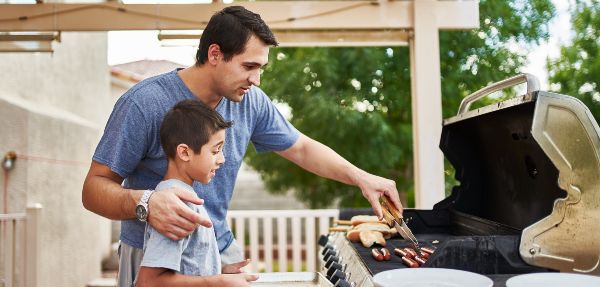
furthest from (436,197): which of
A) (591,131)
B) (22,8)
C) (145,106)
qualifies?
(22,8)

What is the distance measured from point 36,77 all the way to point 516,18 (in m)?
4.76

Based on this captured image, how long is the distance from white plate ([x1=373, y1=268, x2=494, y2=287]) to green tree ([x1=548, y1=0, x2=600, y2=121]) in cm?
448

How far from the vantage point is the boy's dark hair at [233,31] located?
1663mm

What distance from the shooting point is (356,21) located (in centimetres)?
411

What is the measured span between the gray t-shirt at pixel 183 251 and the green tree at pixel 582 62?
4.59 metres

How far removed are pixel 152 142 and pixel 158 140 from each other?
18 mm

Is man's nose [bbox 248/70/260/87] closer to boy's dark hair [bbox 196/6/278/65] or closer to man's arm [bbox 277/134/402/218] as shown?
boy's dark hair [bbox 196/6/278/65]

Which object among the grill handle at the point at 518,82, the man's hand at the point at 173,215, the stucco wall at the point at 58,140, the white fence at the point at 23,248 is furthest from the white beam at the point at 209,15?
the man's hand at the point at 173,215

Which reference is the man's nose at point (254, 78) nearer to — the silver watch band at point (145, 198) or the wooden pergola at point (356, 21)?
the silver watch band at point (145, 198)

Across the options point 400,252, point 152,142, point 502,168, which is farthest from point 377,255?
point 152,142

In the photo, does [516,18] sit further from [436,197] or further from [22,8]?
[22,8]

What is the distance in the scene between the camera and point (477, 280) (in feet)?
4.09

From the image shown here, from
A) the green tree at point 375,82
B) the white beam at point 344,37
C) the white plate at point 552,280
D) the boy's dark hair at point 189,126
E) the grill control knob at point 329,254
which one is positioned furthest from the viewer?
the green tree at point 375,82

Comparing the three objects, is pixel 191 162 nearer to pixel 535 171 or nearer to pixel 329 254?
pixel 329 254
